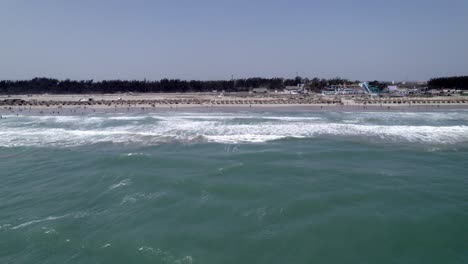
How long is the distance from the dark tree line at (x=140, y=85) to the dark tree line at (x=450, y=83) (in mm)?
26660

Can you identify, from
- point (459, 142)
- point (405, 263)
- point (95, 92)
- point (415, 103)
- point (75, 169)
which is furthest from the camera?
point (95, 92)

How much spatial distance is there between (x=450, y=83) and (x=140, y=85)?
103081 mm

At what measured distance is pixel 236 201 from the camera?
41.9 ft

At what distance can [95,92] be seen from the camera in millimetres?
113125

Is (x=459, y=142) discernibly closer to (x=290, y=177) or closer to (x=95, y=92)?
(x=290, y=177)

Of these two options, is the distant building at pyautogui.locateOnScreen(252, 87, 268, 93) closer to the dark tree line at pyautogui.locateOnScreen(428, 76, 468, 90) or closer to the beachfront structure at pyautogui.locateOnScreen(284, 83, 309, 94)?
the beachfront structure at pyautogui.locateOnScreen(284, 83, 309, 94)

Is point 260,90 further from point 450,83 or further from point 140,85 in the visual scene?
point 450,83

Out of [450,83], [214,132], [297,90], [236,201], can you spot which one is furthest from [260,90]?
[236,201]

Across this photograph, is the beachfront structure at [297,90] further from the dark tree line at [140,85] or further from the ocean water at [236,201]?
the ocean water at [236,201]

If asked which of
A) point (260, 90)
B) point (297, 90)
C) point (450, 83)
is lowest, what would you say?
point (297, 90)

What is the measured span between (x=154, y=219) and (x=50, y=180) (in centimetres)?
774

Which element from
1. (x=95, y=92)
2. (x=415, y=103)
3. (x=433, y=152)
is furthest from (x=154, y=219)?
(x=95, y=92)

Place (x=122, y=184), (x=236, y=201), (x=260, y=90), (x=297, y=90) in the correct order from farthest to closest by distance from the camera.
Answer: (x=260, y=90) < (x=297, y=90) < (x=122, y=184) < (x=236, y=201)

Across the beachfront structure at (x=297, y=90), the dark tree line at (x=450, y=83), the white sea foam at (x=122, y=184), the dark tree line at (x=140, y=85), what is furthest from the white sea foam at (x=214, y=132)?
the dark tree line at (x=140, y=85)
